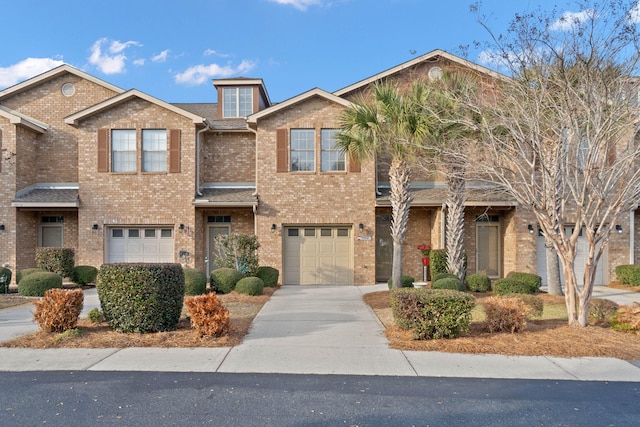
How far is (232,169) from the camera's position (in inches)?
667

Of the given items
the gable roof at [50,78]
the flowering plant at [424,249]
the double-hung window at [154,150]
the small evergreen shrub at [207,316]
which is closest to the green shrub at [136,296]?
the small evergreen shrub at [207,316]

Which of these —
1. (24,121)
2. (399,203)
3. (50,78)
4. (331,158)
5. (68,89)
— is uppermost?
→ (50,78)

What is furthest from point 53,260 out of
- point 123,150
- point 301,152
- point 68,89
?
point 301,152

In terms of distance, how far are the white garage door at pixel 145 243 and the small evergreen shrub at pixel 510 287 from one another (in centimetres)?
1110

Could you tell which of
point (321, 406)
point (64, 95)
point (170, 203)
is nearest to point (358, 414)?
point (321, 406)

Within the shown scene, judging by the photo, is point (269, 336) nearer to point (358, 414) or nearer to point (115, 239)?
point (358, 414)

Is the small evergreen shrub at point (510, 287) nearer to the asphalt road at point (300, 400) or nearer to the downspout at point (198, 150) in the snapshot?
the asphalt road at point (300, 400)

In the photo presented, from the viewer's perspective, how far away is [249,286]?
12680mm

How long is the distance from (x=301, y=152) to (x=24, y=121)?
9889 millimetres

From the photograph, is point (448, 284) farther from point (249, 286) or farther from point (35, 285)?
point (35, 285)

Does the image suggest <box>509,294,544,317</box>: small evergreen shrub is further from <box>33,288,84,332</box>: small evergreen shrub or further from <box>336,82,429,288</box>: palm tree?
<box>33,288,84,332</box>: small evergreen shrub

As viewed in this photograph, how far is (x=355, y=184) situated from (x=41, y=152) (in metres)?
12.0

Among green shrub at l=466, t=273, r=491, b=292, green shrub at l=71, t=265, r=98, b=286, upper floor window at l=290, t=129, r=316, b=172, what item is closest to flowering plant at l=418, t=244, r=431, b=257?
green shrub at l=466, t=273, r=491, b=292

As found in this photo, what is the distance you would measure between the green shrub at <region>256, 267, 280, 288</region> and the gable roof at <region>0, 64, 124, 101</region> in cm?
968
